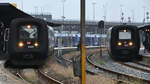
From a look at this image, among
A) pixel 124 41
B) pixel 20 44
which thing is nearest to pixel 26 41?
pixel 20 44

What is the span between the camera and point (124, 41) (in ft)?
66.6

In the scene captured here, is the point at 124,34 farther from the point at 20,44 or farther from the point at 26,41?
the point at 20,44

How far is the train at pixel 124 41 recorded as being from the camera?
20.1 meters

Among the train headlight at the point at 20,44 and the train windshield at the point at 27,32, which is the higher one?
the train windshield at the point at 27,32

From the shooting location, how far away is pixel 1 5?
14883mm

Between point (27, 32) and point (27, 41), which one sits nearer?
point (27, 41)

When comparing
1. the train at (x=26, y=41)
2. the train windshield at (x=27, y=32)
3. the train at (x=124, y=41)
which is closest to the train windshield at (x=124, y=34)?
the train at (x=124, y=41)

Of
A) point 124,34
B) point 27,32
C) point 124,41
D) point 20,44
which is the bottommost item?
point 124,41

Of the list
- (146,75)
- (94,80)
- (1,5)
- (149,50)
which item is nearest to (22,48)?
(1,5)

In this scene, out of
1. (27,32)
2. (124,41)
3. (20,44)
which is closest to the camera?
(20,44)

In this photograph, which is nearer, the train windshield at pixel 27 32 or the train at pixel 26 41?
the train at pixel 26 41

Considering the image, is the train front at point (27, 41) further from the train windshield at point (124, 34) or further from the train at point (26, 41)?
the train windshield at point (124, 34)

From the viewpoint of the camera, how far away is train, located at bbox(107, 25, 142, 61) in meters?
20.1

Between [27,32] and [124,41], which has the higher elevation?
[27,32]
